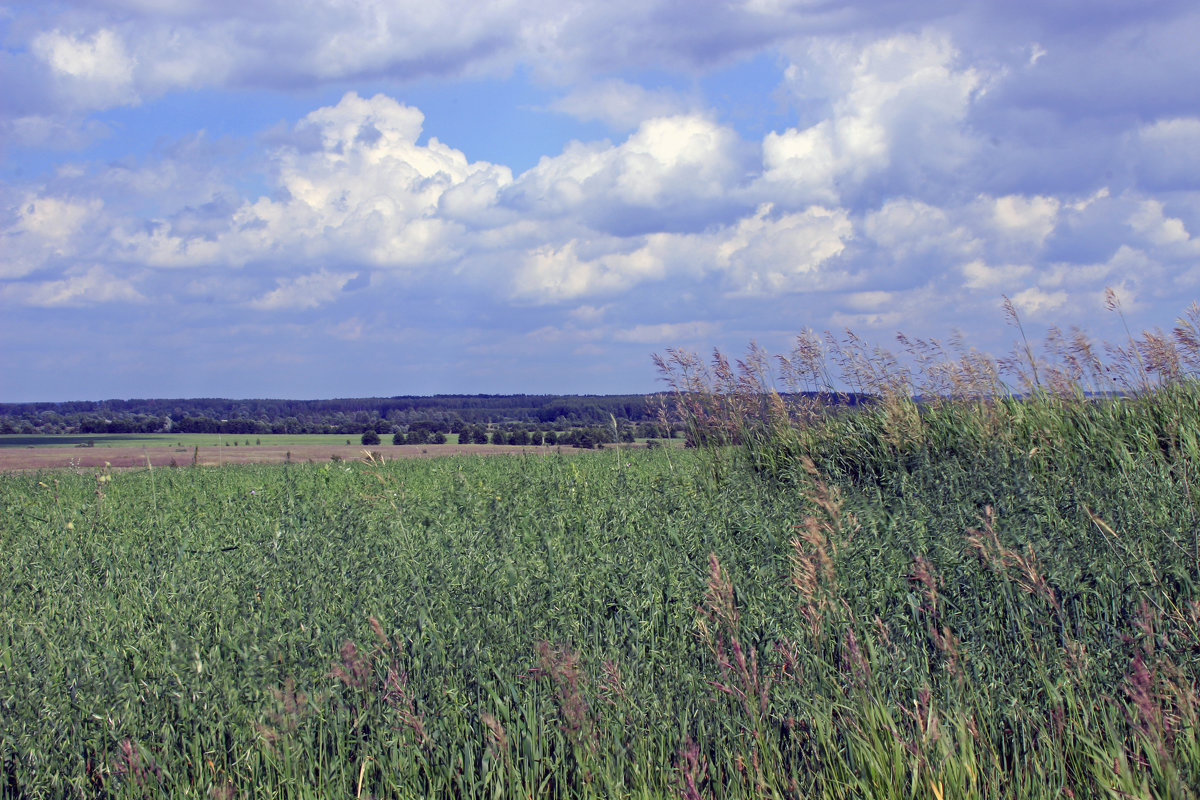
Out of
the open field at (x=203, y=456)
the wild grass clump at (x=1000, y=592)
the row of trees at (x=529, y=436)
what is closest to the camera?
the wild grass clump at (x=1000, y=592)

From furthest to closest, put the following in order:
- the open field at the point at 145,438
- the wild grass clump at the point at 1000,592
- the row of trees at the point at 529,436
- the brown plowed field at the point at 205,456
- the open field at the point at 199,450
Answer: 1. the open field at the point at 145,438
2. the open field at the point at 199,450
3. the brown plowed field at the point at 205,456
4. the row of trees at the point at 529,436
5. the wild grass clump at the point at 1000,592

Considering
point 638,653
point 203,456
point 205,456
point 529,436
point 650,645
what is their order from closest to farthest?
point 638,653 → point 650,645 → point 203,456 → point 205,456 → point 529,436

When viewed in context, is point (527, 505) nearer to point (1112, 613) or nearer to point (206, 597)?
point (206, 597)

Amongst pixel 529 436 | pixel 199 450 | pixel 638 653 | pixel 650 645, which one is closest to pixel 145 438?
pixel 199 450

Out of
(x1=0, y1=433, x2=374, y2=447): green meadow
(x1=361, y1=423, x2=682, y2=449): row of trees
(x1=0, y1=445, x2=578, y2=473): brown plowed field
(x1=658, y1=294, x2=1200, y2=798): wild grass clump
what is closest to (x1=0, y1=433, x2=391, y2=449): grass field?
(x1=0, y1=433, x2=374, y2=447): green meadow

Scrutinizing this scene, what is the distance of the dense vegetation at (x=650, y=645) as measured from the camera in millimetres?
Result: 2416

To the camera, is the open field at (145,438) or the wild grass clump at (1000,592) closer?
the wild grass clump at (1000,592)

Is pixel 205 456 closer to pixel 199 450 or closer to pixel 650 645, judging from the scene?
pixel 199 450

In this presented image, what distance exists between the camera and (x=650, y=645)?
3.48 metres

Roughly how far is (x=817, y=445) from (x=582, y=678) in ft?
18.2

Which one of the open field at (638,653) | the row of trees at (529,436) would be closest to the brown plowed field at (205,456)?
the row of trees at (529,436)

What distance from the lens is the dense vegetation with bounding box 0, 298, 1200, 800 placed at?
7.93 feet

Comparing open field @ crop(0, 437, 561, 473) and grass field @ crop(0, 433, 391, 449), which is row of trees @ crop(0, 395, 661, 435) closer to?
grass field @ crop(0, 433, 391, 449)

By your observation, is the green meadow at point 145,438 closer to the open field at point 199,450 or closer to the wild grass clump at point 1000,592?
the open field at point 199,450
